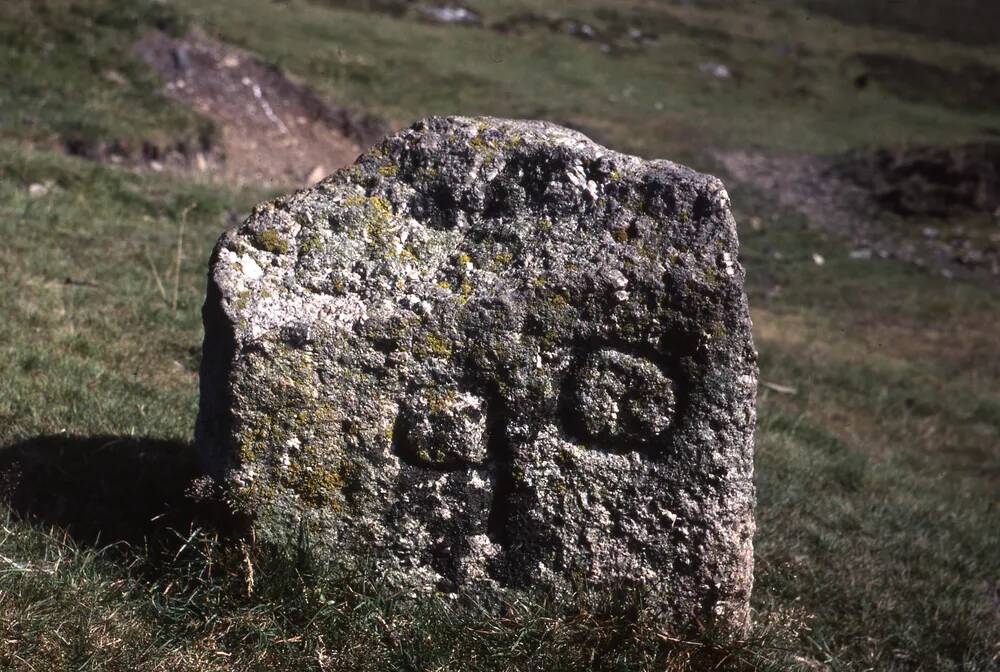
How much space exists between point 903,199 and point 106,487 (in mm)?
20756

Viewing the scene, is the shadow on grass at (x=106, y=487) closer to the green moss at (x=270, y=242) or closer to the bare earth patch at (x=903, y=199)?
the green moss at (x=270, y=242)

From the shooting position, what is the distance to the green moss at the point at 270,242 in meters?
4.19

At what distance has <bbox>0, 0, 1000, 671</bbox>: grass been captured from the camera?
12.7 ft

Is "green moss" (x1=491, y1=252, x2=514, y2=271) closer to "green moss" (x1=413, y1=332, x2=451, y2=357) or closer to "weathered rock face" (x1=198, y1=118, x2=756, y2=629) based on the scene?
"weathered rock face" (x1=198, y1=118, x2=756, y2=629)

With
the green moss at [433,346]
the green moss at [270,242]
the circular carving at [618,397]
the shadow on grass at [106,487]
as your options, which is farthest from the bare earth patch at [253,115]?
the circular carving at [618,397]

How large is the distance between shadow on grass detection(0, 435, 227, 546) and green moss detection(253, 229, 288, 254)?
94 cm

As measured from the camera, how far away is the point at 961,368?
14.3 metres

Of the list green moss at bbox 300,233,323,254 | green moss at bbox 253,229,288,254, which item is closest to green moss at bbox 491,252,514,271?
green moss at bbox 300,233,323,254

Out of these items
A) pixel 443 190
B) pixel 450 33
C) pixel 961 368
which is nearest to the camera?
pixel 443 190

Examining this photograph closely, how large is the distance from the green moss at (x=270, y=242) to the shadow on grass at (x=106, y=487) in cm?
94

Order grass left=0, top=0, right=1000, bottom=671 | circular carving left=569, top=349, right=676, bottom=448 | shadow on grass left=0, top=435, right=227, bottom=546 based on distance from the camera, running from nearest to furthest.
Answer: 1. grass left=0, top=0, right=1000, bottom=671
2. circular carving left=569, top=349, right=676, bottom=448
3. shadow on grass left=0, top=435, right=227, bottom=546

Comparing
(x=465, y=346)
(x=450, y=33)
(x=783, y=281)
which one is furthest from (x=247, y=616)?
(x=450, y=33)

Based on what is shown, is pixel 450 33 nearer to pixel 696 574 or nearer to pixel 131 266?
pixel 131 266

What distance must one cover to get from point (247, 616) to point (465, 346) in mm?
1271
